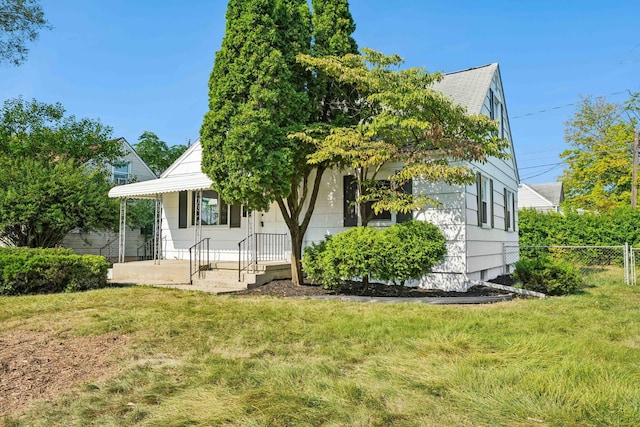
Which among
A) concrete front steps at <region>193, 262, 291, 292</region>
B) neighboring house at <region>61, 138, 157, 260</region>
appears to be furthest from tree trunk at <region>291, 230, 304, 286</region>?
neighboring house at <region>61, 138, 157, 260</region>

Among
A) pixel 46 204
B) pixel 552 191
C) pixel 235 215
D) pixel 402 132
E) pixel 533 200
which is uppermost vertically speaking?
pixel 552 191

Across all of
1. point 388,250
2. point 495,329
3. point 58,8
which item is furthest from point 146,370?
point 58,8

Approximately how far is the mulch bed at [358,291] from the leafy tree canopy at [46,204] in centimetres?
924

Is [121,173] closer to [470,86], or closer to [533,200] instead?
[470,86]

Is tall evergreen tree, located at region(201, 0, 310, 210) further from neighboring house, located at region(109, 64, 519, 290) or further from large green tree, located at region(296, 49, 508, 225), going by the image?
neighboring house, located at region(109, 64, 519, 290)

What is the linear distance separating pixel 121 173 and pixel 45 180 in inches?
374

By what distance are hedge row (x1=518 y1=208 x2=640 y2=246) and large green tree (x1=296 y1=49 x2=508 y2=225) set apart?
1207 centimetres

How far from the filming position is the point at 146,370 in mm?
3639

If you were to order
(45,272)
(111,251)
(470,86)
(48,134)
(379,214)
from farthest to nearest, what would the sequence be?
(111,251) < (48,134) < (470,86) < (379,214) < (45,272)

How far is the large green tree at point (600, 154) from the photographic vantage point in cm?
2692

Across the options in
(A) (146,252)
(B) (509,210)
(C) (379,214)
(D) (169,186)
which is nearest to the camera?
(C) (379,214)

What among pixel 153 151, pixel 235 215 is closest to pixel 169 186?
pixel 235 215

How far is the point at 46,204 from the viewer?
1405cm

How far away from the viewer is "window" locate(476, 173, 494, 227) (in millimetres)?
10164
